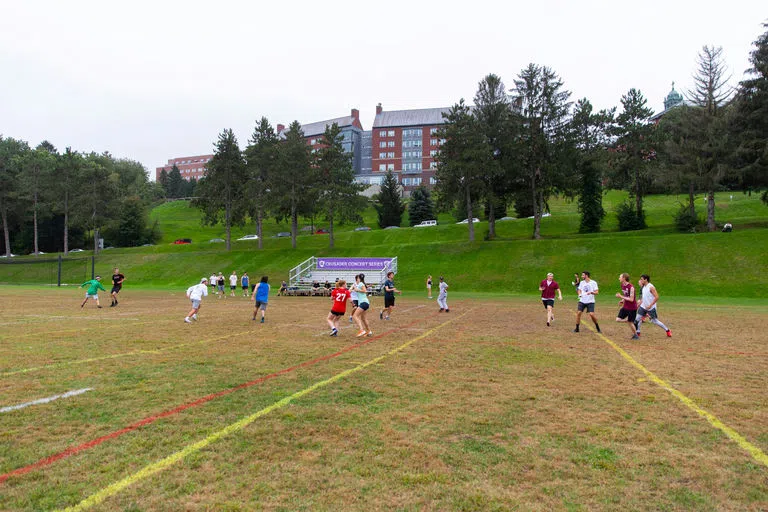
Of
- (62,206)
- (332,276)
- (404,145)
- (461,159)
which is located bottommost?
(332,276)

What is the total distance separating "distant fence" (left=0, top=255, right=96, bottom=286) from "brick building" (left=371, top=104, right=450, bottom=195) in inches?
3038

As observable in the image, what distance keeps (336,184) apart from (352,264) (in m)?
17.0

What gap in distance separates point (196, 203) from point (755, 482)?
212 feet

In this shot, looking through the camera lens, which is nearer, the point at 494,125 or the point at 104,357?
the point at 104,357

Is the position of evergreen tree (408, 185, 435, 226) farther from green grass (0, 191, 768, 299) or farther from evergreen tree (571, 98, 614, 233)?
evergreen tree (571, 98, 614, 233)

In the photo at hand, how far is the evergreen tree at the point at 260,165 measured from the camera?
58.0m

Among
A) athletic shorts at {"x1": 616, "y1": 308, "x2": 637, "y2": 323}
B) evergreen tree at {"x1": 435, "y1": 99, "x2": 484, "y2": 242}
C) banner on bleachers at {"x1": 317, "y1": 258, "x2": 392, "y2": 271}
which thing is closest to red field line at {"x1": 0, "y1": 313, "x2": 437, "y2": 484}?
athletic shorts at {"x1": 616, "y1": 308, "x2": 637, "y2": 323}

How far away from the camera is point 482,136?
163ft

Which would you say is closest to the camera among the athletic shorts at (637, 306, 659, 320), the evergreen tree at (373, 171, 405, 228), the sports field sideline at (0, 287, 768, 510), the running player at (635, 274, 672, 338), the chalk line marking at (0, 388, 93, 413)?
the sports field sideline at (0, 287, 768, 510)

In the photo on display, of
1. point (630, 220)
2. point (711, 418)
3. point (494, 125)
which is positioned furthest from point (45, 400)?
point (630, 220)

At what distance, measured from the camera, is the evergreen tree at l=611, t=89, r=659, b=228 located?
191 ft

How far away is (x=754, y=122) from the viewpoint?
45156mm

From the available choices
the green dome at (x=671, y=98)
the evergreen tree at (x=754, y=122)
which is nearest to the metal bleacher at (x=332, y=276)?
the evergreen tree at (x=754, y=122)

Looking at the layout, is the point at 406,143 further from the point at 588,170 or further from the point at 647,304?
the point at 647,304
